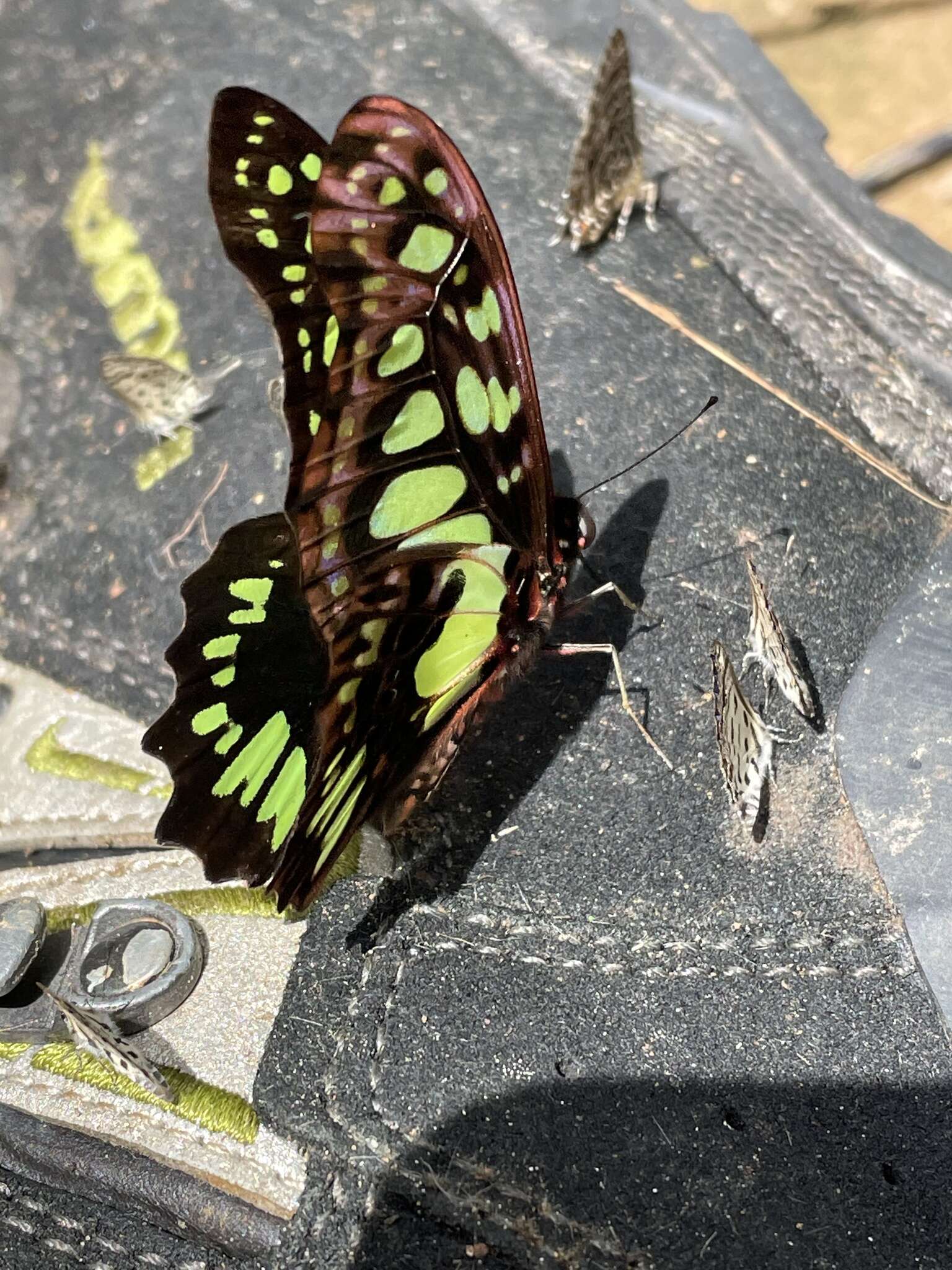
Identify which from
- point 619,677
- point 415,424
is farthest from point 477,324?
point 619,677

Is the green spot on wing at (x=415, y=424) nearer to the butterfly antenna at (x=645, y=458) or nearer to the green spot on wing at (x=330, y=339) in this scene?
the green spot on wing at (x=330, y=339)

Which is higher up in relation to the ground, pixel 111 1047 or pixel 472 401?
pixel 472 401

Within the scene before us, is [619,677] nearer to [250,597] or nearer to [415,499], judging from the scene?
[415,499]

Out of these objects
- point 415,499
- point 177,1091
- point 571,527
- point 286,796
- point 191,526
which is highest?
point 415,499

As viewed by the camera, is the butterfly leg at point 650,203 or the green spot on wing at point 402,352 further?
the butterfly leg at point 650,203

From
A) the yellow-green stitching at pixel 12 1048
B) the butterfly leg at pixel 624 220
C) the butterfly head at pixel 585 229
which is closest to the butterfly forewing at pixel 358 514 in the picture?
the yellow-green stitching at pixel 12 1048

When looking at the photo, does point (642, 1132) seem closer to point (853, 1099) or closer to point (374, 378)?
point (853, 1099)

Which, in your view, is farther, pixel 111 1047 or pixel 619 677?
pixel 619 677
